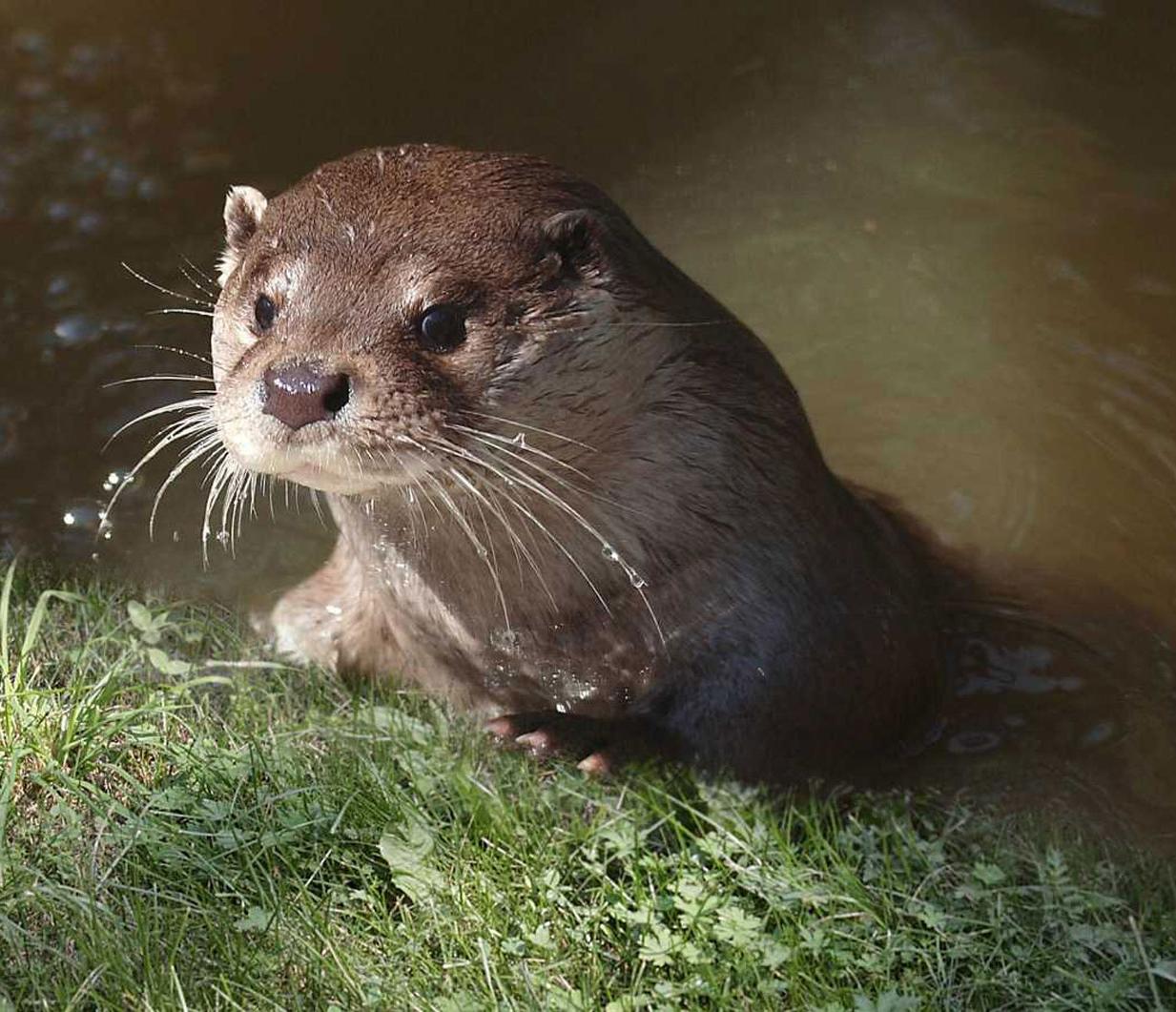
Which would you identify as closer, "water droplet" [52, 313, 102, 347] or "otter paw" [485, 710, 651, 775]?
"otter paw" [485, 710, 651, 775]

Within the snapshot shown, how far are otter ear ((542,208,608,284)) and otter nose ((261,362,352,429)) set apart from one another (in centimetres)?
42

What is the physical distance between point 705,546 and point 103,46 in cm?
258

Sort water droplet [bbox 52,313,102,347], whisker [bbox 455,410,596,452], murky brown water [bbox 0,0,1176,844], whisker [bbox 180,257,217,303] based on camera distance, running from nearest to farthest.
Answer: whisker [bbox 455,410,596,452] → murky brown water [bbox 0,0,1176,844] → water droplet [bbox 52,313,102,347] → whisker [bbox 180,257,217,303]

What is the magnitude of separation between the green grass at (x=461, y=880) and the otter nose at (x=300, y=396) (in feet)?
2.10

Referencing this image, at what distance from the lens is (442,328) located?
231cm

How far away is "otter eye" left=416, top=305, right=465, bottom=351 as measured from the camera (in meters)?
2.29

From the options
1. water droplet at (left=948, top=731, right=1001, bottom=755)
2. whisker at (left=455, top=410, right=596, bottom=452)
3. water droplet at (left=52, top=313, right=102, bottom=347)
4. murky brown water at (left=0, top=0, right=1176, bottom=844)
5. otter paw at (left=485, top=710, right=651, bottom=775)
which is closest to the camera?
whisker at (left=455, top=410, right=596, bottom=452)

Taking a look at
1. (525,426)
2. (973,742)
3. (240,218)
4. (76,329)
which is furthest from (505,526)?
(76,329)

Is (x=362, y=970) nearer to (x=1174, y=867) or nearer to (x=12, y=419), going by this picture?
(x=1174, y=867)

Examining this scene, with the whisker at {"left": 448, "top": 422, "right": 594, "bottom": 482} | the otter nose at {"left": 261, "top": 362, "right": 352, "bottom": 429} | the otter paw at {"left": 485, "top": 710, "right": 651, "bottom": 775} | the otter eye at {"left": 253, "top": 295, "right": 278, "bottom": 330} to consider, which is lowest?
the otter paw at {"left": 485, "top": 710, "right": 651, "bottom": 775}

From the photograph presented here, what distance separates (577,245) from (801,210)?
2.02m

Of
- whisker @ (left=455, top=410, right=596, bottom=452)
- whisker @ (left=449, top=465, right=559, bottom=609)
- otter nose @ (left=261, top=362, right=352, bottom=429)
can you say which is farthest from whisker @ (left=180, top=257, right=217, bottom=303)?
otter nose @ (left=261, top=362, right=352, bottom=429)

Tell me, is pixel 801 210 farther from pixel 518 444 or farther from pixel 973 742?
pixel 518 444

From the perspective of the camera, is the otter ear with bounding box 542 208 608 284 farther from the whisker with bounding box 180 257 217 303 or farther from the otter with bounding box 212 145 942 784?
the whisker with bounding box 180 257 217 303
